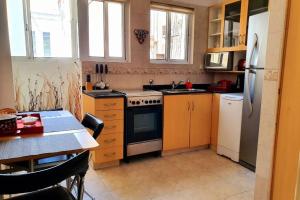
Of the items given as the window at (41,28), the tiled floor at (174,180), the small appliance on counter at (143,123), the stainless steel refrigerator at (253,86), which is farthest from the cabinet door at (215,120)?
the window at (41,28)

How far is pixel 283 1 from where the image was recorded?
1.42m

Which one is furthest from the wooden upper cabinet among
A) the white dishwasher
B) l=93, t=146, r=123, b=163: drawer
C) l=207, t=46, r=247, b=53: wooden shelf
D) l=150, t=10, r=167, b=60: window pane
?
l=93, t=146, r=123, b=163: drawer

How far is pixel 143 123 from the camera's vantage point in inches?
115

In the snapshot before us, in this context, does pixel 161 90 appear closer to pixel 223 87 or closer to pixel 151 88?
pixel 151 88

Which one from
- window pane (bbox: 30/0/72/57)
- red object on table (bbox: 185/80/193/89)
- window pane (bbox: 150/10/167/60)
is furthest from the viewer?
red object on table (bbox: 185/80/193/89)

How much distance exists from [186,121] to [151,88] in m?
0.75

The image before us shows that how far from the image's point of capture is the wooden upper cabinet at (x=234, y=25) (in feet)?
9.93

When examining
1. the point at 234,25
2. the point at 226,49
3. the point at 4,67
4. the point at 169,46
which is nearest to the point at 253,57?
the point at 226,49

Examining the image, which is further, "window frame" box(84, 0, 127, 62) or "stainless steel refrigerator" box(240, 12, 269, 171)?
"window frame" box(84, 0, 127, 62)

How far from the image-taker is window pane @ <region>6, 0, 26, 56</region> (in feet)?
8.76

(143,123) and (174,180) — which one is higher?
(143,123)

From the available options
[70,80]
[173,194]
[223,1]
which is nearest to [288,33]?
[173,194]

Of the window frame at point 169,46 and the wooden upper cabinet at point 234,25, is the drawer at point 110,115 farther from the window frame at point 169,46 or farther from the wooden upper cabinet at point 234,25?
the wooden upper cabinet at point 234,25

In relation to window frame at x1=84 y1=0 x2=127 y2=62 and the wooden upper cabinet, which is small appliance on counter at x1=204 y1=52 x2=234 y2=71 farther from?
window frame at x1=84 y1=0 x2=127 y2=62
